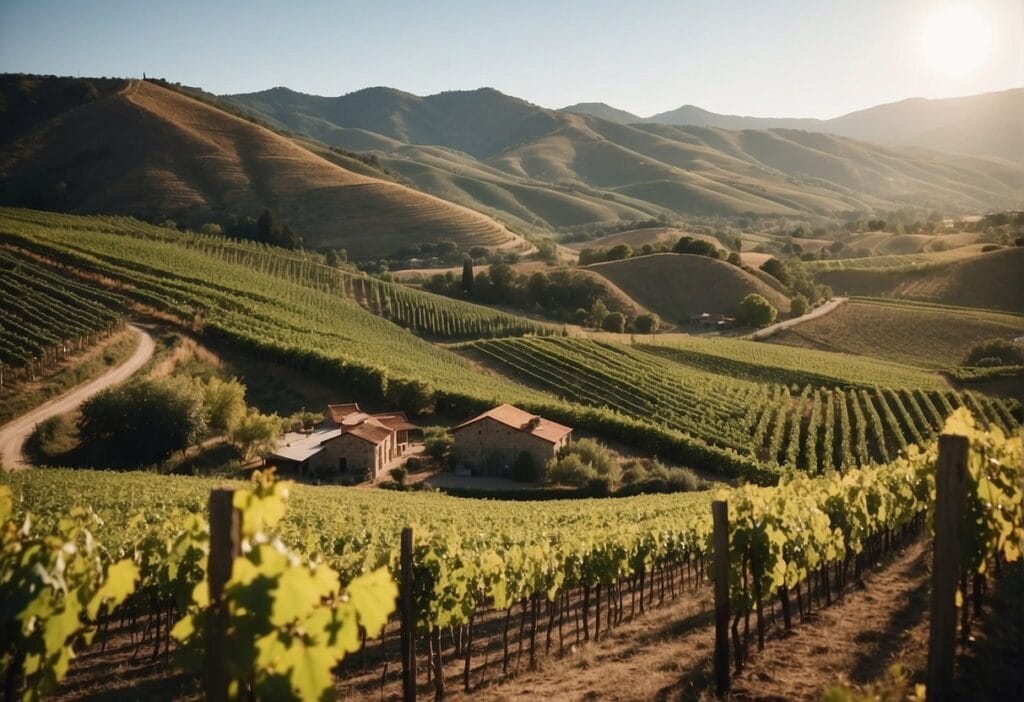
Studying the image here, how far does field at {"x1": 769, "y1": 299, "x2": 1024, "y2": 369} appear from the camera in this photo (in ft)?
225

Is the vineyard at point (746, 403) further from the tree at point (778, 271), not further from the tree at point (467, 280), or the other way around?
the tree at point (778, 271)

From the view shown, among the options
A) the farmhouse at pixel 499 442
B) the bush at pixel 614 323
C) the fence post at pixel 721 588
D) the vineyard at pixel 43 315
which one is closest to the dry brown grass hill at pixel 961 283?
the bush at pixel 614 323

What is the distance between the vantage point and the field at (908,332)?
68.5 metres

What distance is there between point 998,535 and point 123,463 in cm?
3779

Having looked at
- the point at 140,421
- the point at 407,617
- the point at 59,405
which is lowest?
the point at 140,421

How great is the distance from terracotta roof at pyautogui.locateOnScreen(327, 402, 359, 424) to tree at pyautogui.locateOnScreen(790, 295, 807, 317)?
6056cm

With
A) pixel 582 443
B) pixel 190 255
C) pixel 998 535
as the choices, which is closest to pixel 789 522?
pixel 998 535

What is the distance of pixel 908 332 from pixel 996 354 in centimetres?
1264

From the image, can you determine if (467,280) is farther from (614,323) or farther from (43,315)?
(43,315)

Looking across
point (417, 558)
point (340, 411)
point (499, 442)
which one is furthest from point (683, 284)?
point (417, 558)

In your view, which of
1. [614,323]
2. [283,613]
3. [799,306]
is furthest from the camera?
[799,306]

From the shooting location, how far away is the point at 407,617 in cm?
779

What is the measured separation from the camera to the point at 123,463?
36.5 meters

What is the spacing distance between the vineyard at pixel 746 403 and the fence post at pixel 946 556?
102 ft
